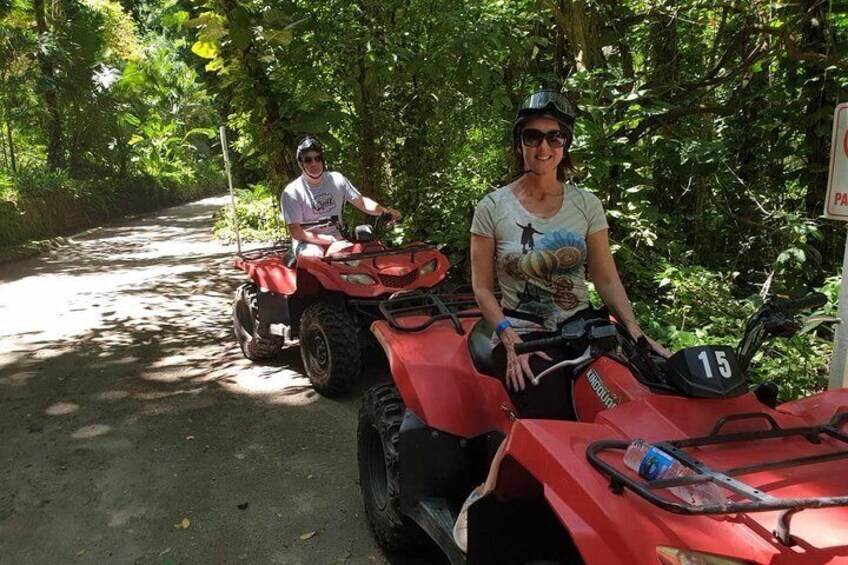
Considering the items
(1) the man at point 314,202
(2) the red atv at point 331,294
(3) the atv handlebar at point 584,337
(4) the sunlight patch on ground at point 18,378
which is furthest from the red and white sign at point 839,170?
(4) the sunlight patch on ground at point 18,378

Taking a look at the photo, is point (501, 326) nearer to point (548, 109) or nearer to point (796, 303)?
point (548, 109)

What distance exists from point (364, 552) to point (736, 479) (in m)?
2.16

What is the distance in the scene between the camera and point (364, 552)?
10.8 feet

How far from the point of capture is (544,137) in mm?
2586

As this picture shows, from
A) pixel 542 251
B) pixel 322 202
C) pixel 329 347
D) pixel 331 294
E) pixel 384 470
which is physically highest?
pixel 322 202

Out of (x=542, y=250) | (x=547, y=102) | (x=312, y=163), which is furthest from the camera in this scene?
(x=312, y=163)

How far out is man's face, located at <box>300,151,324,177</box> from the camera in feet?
20.2

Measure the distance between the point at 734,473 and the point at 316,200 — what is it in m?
5.21

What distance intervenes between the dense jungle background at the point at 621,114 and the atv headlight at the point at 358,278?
2044 millimetres

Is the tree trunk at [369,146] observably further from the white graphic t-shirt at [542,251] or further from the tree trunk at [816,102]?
the white graphic t-shirt at [542,251]

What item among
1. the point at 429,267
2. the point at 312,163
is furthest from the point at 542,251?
the point at 312,163

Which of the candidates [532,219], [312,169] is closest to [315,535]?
[532,219]

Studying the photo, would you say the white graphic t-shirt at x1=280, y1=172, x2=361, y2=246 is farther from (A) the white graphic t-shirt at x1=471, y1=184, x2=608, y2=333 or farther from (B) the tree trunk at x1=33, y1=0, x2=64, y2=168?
(B) the tree trunk at x1=33, y1=0, x2=64, y2=168

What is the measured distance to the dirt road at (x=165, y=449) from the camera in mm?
3410
